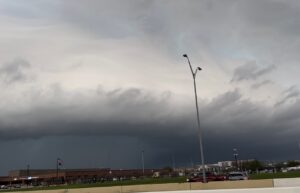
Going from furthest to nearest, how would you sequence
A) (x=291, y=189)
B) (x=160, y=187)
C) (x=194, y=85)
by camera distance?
1. (x=194, y=85)
2. (x=160, y=187)
3. (x=291, y=189)

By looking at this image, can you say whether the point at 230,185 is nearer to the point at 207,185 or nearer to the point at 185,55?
the point at 207,185

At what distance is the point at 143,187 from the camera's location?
142 feet

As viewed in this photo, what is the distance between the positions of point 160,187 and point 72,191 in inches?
324

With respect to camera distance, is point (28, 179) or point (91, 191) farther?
point (28, 179)

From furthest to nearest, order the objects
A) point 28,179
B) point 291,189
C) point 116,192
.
→ point 28,179, point 116,192, point 291,189

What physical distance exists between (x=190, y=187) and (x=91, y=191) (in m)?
8.79

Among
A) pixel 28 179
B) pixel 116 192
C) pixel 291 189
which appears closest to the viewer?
pixel 291 189

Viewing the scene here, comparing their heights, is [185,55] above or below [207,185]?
above

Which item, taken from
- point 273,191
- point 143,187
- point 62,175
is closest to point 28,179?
point 62,175

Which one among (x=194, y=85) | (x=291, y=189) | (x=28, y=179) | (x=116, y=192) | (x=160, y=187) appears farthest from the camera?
(x=28, y=179)

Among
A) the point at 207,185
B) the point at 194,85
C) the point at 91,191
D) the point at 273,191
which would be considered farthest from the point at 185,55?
the point at 273,191

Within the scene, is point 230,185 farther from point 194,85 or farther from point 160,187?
point 194,85

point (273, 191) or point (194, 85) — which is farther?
point (194, 85)

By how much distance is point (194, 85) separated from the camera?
4569cm
